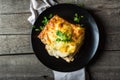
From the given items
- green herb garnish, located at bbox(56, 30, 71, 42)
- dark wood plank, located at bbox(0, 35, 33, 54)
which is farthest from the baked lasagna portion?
dark wood plank, located at bbox(0, 35, 33, 54)

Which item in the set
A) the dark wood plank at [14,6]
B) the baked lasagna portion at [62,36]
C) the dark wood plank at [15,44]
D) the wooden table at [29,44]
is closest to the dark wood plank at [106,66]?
the wooden table at [29,44]

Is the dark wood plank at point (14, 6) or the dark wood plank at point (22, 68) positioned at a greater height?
the dark wood plank at point (14, 6)

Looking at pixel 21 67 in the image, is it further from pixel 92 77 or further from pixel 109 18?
pixel 109 18

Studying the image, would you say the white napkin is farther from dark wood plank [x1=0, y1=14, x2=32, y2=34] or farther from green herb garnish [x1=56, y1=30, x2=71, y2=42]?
green herb garnish [x1=56, y1=30, x2=71, y2=42]

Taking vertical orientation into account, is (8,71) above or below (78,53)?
below

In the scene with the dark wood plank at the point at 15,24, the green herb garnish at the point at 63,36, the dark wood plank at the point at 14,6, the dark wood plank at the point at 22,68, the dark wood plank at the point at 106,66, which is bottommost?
the dark wood plank at the point at 22,68

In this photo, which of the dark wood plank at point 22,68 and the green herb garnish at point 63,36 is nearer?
the green herb garnish at point 63,36

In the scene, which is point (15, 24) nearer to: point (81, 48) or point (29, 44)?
point (29, 44)

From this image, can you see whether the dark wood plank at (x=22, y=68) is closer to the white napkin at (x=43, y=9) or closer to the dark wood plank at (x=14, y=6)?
the white napkin at (x=43, y=9)

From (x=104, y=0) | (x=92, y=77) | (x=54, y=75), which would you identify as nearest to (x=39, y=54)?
(x=54, y=75)
